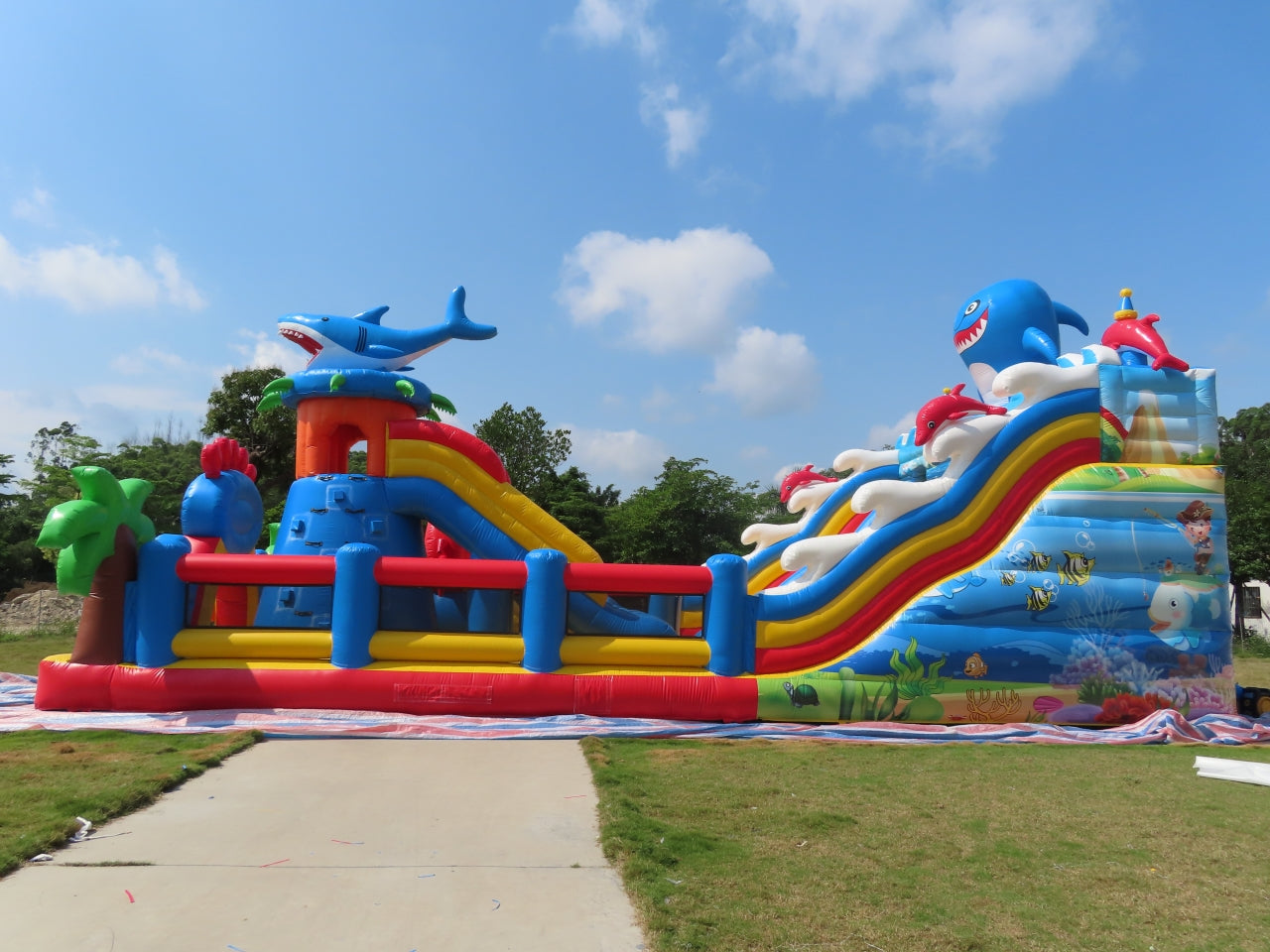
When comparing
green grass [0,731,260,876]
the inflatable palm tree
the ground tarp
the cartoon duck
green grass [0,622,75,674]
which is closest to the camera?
green grass [0,731,260,876]

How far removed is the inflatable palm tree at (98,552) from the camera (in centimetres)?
645

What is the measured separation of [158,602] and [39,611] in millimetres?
14994

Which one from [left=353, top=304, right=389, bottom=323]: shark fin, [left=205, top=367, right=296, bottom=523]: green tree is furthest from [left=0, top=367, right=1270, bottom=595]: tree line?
[left=353, top=304, right=389, bottom=323]: shark fin

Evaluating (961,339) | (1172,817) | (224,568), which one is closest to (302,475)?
(224,568)

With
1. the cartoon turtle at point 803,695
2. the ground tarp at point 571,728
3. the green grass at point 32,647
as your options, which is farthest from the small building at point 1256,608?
the green grass at point 32,647

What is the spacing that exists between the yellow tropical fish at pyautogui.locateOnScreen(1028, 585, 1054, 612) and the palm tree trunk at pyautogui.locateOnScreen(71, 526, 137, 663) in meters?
7.25

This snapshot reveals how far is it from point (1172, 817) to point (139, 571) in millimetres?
7165

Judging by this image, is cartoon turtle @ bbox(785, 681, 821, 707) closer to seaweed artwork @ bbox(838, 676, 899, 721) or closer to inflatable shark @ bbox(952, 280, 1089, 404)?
seaweed artwork @ bbox(838, 676, 899, 721)

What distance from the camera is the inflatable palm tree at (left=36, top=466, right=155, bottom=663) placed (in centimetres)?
645

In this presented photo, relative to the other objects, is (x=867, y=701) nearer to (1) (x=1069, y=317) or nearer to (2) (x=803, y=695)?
(2) (x=803, y=695)

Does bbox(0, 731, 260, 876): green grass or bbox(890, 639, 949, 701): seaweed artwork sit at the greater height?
bbox(890, 639, 949, 701): seaweed artwork

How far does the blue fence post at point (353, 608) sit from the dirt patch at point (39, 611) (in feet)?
45.7

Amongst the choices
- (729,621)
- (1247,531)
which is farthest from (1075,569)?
(1247,531)

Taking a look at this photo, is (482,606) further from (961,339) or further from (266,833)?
(961,339)
